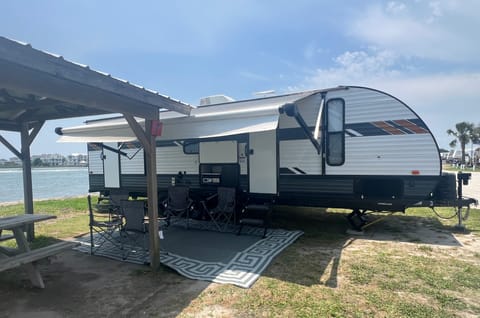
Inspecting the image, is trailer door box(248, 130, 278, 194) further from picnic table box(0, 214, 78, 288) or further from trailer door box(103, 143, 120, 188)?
trailer door box(103, 143, 120, 188)

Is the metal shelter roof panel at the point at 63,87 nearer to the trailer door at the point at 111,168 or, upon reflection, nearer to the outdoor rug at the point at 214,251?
the outdoor rug at the point at 214,251

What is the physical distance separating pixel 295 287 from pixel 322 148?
3.04 m

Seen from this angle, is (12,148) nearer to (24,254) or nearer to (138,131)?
(24,254)

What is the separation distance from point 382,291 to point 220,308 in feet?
6.00

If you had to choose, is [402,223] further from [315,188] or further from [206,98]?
[206,98]

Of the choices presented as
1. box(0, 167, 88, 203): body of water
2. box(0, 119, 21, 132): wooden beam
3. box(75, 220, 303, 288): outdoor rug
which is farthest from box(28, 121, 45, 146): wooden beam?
box(0, 167, 88, 203): body of water

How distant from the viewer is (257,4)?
19.5ft

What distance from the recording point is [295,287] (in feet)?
10.7

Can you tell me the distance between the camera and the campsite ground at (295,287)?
9.11 ft

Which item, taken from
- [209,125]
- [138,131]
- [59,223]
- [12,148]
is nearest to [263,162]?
[209,125]

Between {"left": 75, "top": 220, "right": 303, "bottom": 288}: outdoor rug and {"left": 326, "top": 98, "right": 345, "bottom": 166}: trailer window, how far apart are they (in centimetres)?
165

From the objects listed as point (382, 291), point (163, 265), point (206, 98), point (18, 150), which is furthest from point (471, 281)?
point (18, 150)

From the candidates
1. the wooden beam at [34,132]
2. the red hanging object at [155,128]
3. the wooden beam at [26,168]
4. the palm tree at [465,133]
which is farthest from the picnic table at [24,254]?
the palm tree at [465,133]

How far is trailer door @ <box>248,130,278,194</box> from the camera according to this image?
5871 millimetres
